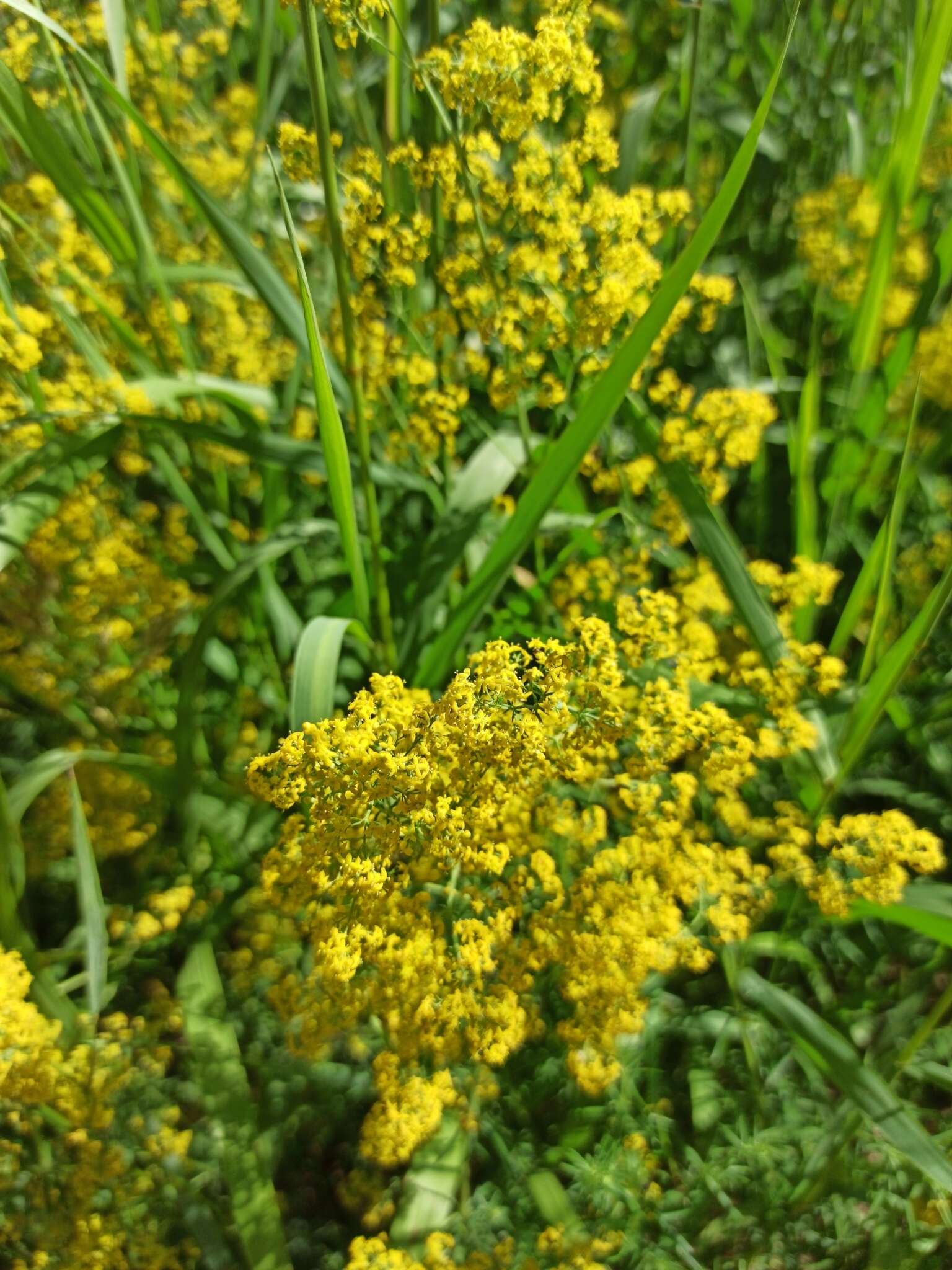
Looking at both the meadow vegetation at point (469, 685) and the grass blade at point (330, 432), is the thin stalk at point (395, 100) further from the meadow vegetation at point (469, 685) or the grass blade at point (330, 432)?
the grass blade at point (330, 432)

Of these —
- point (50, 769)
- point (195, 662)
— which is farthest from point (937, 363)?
point (50, 769)

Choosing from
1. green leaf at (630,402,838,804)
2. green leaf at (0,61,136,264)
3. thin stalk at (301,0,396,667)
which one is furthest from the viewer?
green leaf at (630,402,838,804)

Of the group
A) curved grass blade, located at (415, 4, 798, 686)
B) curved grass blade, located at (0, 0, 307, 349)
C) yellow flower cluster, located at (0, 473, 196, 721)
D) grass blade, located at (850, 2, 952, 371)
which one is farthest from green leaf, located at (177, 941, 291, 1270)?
grass blade, located at (850, 2, 952, 371)

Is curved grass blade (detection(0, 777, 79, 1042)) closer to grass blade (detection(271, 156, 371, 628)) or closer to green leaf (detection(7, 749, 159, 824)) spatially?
green leaf (detection(7, 749, 159, 824))

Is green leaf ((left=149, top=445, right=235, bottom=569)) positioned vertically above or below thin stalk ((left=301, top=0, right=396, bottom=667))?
below

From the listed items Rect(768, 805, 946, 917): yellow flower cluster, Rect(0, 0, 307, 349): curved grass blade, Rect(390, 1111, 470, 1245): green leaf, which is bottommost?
Rect(390, 1111, 470, 1245): green leaf

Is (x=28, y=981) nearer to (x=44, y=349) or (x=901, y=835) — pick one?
Answer: (x=901, y=835)
